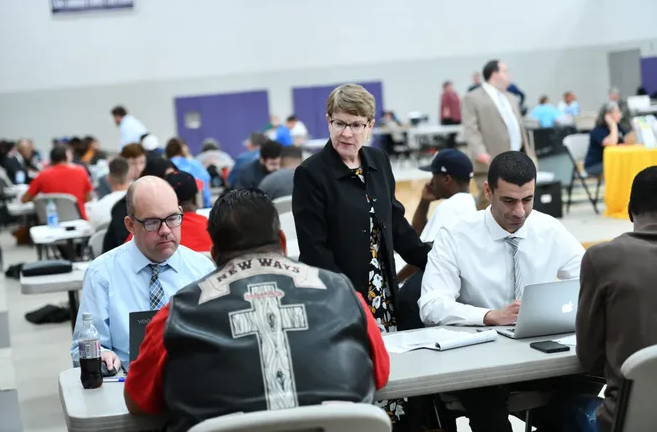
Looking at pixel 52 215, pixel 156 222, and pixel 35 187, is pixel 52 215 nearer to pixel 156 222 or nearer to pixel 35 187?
pixel 35 187

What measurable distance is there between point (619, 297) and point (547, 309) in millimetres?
380

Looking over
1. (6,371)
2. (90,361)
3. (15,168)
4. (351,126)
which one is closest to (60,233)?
(6,371)

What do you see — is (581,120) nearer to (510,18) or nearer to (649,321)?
(510,18)

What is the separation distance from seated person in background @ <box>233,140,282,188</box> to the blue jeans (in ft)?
16.2

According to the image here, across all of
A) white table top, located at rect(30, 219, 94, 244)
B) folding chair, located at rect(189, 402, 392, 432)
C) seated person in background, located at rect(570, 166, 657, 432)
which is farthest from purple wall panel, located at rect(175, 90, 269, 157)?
folding chair, located at rect(189, 402, 392, 432)

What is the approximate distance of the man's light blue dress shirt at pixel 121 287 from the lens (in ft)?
9.79

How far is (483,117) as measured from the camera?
26.5ft

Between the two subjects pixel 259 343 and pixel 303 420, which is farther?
pixel 259 343

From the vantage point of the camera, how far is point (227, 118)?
20.8 meters

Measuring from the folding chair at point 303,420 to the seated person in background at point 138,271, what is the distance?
1149 millimetres

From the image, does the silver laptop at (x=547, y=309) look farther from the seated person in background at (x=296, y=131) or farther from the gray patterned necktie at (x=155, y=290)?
the seated person in background at (x=296, y=131)

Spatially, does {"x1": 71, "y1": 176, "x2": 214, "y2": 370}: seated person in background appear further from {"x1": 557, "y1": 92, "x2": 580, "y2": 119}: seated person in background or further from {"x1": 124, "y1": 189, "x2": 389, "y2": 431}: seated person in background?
{"x1": 557, "y1": 92, "x2": 580, "y2": 119}: seated person in background

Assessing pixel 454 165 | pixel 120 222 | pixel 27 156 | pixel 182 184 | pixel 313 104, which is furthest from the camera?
pixel 313 104

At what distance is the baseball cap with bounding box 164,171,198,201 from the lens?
443 cm
